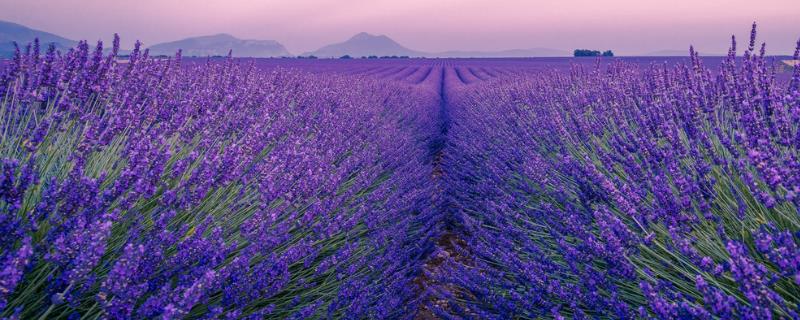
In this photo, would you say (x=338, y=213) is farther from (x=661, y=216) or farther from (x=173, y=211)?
(x=661, y=216)

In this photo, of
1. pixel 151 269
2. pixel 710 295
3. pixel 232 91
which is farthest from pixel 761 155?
pixel 232 91

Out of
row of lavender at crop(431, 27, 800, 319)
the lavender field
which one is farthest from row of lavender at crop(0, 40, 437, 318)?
row of lavender at crop(431, 27, 800, 319)

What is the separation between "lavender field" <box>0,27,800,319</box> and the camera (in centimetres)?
110

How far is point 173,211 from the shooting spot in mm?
1312

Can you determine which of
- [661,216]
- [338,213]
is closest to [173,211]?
[338,213]

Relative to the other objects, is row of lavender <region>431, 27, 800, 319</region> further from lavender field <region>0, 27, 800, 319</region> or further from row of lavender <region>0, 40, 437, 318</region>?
row of lavender <region>0, 40, 437, 318</region>

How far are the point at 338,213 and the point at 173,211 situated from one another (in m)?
0.97

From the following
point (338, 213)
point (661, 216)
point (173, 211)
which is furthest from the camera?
point (338, 213)

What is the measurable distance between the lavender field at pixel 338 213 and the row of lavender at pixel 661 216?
10mm

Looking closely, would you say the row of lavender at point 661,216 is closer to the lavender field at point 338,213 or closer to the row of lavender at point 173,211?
the lavender field at point 338,213

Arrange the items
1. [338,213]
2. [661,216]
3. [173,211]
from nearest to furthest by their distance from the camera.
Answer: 1. [173,211]
2. [661,216]
3. [338,213]

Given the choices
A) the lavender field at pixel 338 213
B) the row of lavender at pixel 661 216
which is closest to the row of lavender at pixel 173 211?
the lavender field at pixel 338 213

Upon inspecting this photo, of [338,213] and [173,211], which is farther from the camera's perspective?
[338,213]

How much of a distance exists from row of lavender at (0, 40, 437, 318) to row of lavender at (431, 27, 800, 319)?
466 mm
